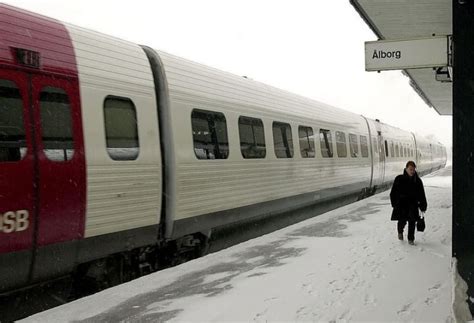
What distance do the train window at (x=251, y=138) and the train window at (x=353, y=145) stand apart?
22.5 feet

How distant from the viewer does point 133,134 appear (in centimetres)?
569

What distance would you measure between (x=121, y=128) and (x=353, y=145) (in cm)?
1107

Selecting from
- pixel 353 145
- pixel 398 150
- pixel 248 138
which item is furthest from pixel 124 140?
pixel 398 150

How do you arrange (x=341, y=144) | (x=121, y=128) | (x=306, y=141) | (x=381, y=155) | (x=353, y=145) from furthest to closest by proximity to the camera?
(x=381, y=155) < (x=353, y=145) < (x=341, y=144) < (x=306, y=141) < (x=121, y=128)

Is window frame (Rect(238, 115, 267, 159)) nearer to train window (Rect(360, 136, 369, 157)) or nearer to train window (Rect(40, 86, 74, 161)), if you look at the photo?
train window (Rect(40, 86, 74, 161))

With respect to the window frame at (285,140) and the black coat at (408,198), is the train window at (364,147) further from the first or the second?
the black coat at (408,198)

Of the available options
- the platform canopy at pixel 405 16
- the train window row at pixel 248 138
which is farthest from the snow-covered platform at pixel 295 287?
the platform canopy at pixel 405 16

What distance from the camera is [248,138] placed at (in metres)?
8.29

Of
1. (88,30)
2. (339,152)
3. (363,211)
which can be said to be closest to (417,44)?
(88,30)

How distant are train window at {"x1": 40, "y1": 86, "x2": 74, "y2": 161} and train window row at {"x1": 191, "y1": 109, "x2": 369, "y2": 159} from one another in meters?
2.26

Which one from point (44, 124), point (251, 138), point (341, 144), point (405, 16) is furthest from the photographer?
point (341, 144)

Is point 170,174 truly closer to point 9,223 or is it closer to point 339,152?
point 9,223

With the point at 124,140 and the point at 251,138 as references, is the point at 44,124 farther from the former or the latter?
the point at 251,138

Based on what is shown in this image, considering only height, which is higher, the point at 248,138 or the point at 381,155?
the point at 248,138
